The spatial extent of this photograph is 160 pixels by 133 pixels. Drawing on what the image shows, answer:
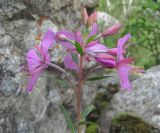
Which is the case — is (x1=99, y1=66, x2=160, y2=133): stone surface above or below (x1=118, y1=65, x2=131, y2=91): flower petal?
below

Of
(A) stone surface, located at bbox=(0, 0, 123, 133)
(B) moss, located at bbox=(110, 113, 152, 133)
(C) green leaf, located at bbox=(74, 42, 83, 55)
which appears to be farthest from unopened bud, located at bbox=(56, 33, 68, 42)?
(B) moss, located at bbox=(110, 113, 152, 133)

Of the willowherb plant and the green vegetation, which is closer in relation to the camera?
the willowherb plant

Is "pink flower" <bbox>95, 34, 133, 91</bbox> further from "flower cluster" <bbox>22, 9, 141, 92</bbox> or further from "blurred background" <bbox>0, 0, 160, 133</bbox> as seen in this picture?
"blurred background" <bbox>0, 0, 160, 133</bbox>

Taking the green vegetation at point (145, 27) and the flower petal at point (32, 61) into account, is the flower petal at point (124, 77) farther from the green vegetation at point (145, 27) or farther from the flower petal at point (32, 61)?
the green vegetation at point (145, 27)

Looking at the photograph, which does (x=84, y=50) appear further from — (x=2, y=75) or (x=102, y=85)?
(x=102, y=85)

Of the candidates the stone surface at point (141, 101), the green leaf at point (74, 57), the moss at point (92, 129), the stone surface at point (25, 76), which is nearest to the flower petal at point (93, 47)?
the green leaf at point (74, 57)
